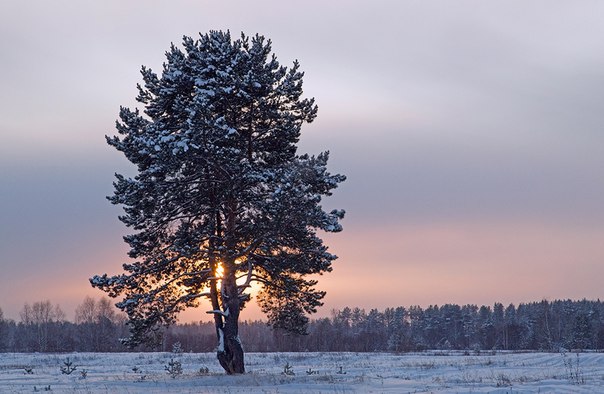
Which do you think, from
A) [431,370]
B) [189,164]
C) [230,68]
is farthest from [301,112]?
[431,370]

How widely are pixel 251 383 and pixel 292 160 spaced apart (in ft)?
32.7

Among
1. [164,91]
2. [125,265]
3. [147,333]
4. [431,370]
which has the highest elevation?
[164,91]

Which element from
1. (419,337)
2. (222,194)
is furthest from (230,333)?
(419,337)

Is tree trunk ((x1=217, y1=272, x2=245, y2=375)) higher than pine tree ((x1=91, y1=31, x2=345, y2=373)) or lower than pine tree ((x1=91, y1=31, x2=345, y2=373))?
lower

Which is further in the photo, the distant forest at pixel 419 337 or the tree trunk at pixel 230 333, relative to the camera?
the distant forest at pixel 419 337

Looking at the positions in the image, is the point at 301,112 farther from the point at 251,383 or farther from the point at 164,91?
the point at 251,383

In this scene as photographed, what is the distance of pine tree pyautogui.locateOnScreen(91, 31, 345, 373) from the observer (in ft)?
82.7

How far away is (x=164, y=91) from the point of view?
2708cm

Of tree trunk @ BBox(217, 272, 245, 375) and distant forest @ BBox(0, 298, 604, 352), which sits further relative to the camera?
distant forest @ BBox(0, 298, 604, 352)

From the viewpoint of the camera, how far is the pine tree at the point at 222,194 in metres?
25.2

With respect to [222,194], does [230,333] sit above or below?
below

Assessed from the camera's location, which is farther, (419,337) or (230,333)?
(419,337)

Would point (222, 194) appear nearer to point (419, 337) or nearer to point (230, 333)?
point (230, 333)

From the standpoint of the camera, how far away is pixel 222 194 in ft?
85.0
